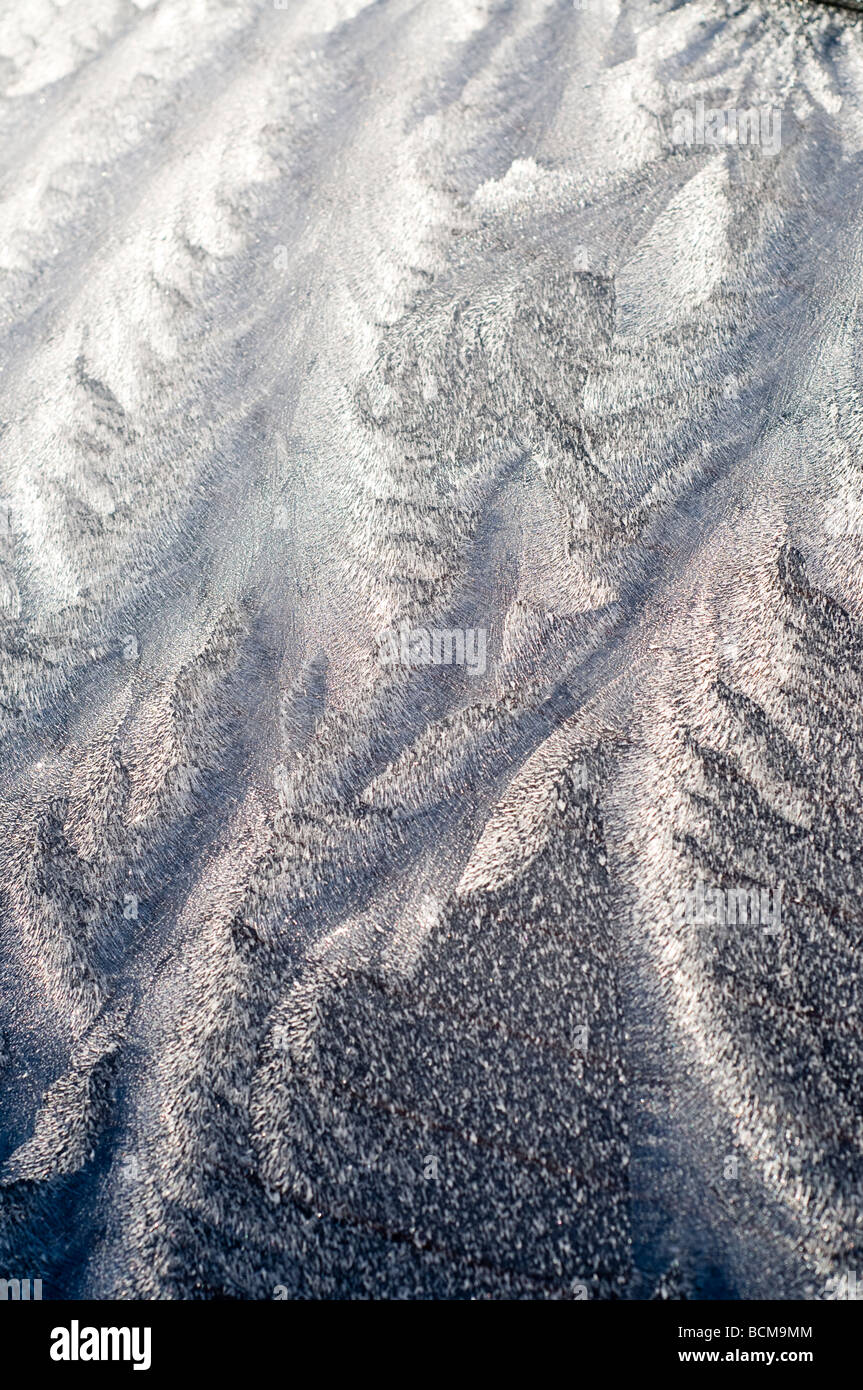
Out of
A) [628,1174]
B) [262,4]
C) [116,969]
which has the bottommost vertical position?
[628,1174]

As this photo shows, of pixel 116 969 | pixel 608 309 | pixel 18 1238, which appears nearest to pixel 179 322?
pixel 608 309

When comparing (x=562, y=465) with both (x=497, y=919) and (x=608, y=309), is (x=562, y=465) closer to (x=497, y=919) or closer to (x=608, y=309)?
(x=608, y=309)

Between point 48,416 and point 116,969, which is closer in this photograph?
point 116,969
